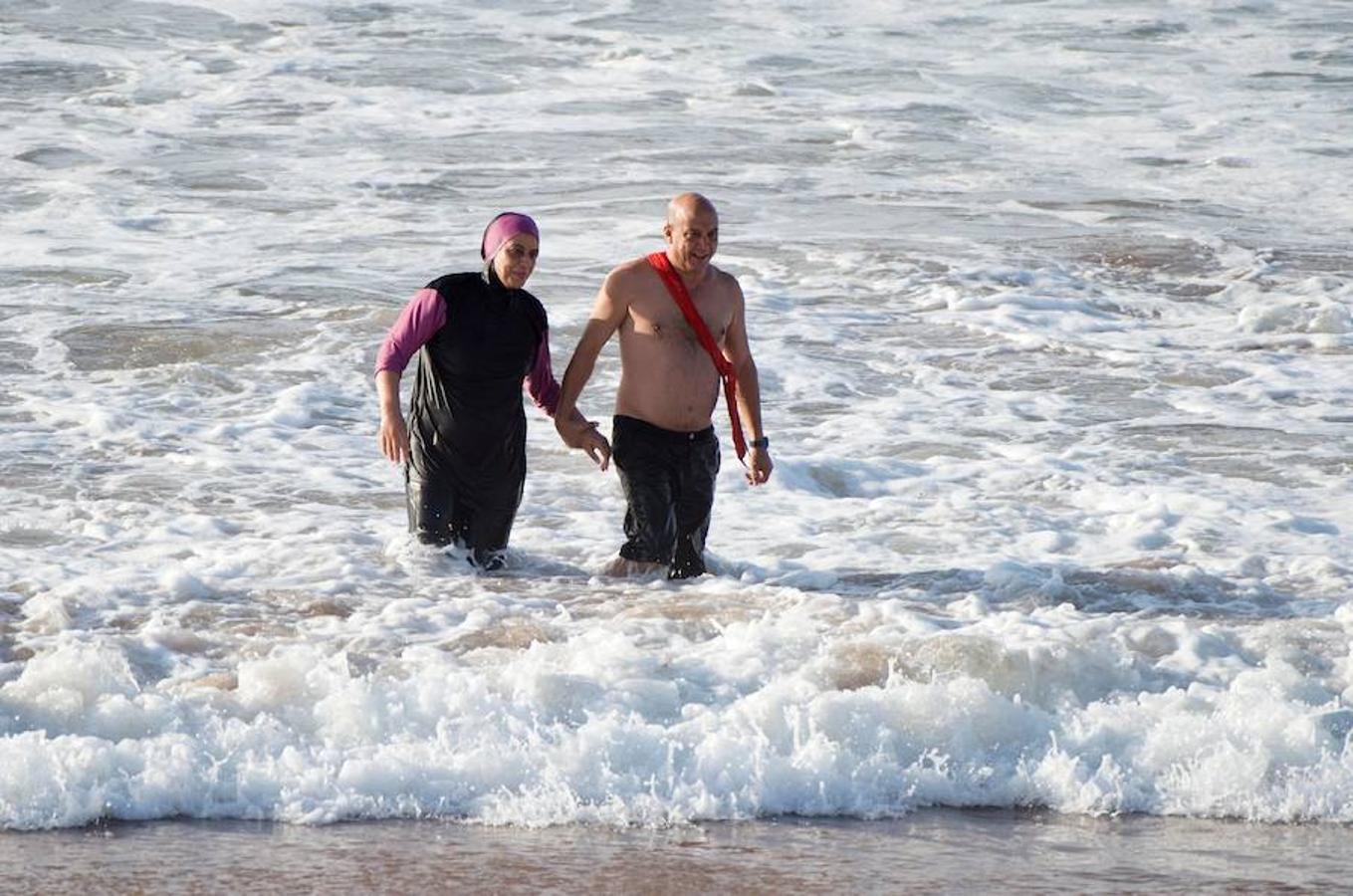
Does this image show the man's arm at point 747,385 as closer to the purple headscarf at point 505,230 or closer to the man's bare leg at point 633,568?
the man's bare leg at point 633,568

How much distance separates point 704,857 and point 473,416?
2.49 m

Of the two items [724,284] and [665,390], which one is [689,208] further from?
[665,390]

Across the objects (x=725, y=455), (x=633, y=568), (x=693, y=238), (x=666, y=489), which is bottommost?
(x=725, y=455)

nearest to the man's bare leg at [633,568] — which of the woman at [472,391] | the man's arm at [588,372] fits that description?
the woman at [472,391]

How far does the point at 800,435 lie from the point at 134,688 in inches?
178

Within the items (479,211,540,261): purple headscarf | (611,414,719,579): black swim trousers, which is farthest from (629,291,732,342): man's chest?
(479,211,540,261): purple headscarf

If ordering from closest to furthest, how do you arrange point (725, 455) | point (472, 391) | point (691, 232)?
point (691, 232) → point (472, 391) → point (725, 455)

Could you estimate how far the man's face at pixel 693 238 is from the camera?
635cm

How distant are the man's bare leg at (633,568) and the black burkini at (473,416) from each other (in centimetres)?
40

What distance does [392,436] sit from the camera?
6250mm

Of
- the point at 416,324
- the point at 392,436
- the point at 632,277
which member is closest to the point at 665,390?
the point at 632,277

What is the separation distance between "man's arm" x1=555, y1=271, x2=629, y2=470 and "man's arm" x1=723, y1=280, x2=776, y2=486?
36cm

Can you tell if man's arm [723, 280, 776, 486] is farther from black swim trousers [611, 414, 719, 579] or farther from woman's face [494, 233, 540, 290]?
woman's face [494, 233, 540, 290]

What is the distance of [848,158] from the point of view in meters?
17.5
